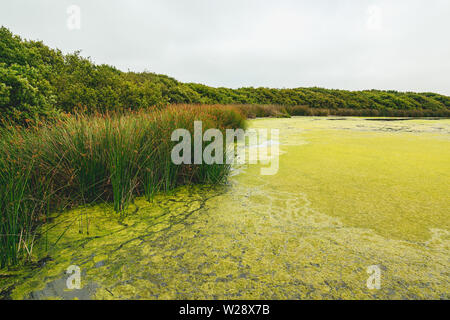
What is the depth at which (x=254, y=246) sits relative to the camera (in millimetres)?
1113

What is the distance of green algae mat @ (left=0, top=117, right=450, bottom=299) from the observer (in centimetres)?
85

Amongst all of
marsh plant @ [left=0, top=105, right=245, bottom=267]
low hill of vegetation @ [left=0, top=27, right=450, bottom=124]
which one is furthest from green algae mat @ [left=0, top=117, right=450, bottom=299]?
low hill of vegetation @ [left=0, top=27, right=450, bottom=124]

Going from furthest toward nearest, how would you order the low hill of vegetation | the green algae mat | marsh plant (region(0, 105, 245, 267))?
1. the low hill of vegetation
2. marsh plant (region(0, 105, 245, 267))
3. the green algae mat

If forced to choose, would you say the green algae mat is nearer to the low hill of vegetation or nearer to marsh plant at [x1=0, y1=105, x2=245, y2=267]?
marsh plant at [x1=0, y1=105, x2=245, y2=267]

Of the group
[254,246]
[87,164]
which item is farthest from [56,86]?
[254,246]

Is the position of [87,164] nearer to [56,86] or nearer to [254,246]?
[254,246]

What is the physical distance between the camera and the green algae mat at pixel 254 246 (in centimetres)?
85

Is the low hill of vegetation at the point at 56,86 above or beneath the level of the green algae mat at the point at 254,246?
above

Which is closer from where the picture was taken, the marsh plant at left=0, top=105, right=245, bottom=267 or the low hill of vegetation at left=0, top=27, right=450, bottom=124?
the marsh plant at left=0, top=105, right=245, bottom=267

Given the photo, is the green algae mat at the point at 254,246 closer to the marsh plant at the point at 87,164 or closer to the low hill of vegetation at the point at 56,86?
the marsh plant at the point at 87,164

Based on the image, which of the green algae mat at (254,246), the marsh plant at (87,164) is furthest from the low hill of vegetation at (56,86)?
the green algae mat at (254,246)

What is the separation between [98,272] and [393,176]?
2432 mm

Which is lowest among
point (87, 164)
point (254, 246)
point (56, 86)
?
point (254, 246)
